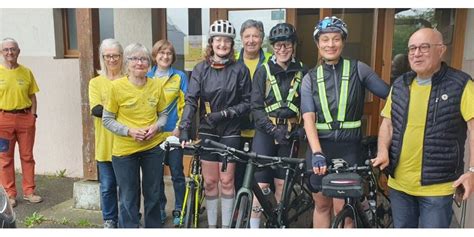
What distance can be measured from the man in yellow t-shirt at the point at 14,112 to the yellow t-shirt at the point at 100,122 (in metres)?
1.35

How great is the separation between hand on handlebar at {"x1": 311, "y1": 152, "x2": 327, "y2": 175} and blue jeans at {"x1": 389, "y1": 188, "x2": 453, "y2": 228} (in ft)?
1.47

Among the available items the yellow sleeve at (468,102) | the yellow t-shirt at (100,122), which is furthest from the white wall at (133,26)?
the yellow sleeve at (468,102)

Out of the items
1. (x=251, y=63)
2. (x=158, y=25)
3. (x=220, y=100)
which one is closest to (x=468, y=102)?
(x=220, y=100)

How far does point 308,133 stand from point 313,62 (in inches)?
81.4

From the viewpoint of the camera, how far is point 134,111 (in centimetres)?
306

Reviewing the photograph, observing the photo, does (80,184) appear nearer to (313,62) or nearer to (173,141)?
(173,141)

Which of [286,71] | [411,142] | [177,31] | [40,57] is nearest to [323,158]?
[411,142]

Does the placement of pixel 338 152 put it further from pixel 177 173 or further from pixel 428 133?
pixel 177 173

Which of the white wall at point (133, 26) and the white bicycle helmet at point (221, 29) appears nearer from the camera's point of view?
the white bicycle helmet at point (221, 29)

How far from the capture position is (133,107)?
120 inches

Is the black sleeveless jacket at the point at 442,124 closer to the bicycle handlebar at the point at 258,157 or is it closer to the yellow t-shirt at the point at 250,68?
the bicycle handlebar at the point at 258,157

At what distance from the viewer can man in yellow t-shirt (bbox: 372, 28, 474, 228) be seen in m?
2.26

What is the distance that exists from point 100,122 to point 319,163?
73.9 inches

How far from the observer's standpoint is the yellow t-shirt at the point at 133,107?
2994 mm
